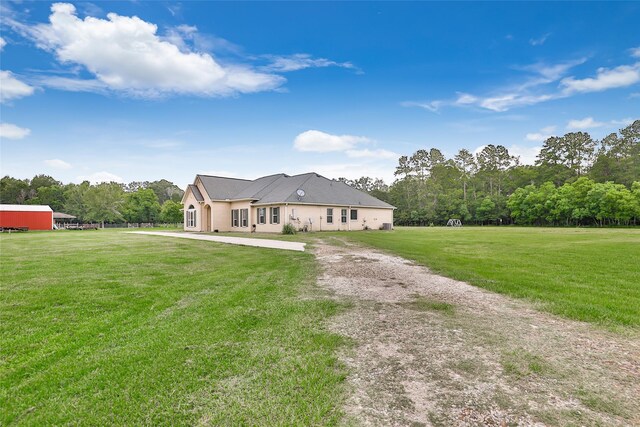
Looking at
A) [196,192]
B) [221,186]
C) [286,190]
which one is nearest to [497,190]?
[286,190]

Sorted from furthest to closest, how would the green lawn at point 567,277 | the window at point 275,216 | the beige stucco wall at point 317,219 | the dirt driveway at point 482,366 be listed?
1. the window at point 275,216
2. the beige stucco wall at point 317,219
3. the green lawn at point 567,277
4. the dirt driveway at point 482,366

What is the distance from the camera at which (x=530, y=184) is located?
52750 mm

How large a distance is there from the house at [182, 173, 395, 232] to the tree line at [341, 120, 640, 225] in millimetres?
24751

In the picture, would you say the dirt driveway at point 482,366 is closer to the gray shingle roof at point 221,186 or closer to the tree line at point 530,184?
the gray shingle roof at point 221,186

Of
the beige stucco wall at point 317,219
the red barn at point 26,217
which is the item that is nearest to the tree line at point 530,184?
the beige stucco wall at point 317,219

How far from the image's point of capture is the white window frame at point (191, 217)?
2974cm

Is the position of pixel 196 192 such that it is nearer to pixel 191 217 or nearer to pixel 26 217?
pixel 191 217

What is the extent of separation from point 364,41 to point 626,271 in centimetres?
1579

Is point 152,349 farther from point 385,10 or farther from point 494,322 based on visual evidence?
point 385,10

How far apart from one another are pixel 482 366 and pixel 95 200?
5366 centimetres

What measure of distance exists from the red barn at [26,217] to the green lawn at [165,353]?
1537 inches

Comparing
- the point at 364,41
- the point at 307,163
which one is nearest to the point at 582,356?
the point at 364,41

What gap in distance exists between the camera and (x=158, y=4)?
14.0 meters

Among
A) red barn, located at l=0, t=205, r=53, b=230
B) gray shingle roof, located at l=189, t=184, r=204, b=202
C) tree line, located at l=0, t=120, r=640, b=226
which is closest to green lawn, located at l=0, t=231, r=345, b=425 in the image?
gray shingle roof, located at l=189, t=184, r=204, b=202
